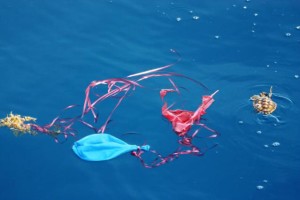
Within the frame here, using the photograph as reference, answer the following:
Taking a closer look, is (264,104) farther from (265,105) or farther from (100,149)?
(100,149)

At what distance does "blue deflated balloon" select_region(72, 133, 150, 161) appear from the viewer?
212 cm

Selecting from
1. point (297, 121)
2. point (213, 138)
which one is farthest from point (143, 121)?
point (297, 121)

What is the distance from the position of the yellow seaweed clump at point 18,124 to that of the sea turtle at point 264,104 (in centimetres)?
136

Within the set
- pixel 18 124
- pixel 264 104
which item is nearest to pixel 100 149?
pixel 18 124

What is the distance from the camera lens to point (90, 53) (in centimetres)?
265

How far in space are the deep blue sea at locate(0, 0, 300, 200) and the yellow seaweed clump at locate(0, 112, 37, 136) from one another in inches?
1.6

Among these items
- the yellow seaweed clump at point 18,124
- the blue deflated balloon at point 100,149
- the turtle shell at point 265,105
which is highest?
the turtle shell at point 265,105

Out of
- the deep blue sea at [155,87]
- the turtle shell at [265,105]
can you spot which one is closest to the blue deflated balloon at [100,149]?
the deep blue sea at [155,87]

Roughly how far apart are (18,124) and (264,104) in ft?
4.93

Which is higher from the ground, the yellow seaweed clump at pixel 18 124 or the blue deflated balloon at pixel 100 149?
the yellow seaweed clump at pixel 18 124

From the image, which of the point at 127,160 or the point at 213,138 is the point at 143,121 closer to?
the point at 127,160

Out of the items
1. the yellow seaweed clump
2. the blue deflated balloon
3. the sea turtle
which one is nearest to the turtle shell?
the sea turtle

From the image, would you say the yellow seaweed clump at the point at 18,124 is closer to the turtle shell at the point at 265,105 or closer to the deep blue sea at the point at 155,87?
the deep blue sea at the point at 155,87

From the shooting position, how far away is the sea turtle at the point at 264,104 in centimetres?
225
